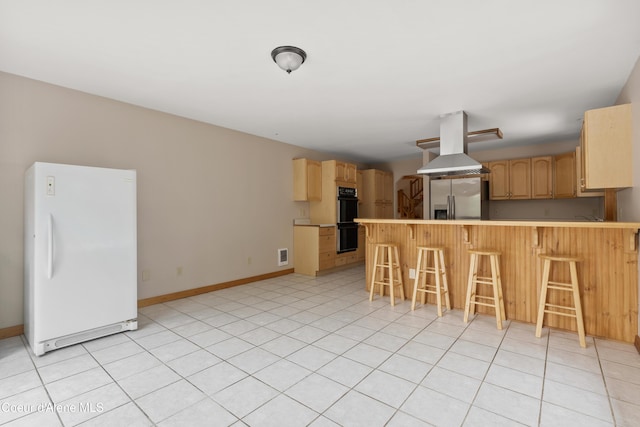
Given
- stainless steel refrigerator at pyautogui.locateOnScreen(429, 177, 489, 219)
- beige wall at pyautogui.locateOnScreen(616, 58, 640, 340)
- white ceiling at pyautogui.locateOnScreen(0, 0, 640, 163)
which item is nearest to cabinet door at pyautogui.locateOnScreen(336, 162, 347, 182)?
stainless steel refrigerator at pyautogui.locateOnScreen(429, 177, 489, 219)

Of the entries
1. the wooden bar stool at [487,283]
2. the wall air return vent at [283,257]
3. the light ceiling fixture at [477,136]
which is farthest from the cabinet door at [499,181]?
the wall air return vent at [283,257]

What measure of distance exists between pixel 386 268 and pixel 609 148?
2.65 metres

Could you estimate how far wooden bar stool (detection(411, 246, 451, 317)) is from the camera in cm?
348

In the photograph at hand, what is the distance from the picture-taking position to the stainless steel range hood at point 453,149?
3986 millimetres

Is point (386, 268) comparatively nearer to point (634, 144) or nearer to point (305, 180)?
point (305, 180)

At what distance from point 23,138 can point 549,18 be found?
4547 mm

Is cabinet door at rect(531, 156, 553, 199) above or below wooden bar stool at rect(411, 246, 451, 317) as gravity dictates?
above

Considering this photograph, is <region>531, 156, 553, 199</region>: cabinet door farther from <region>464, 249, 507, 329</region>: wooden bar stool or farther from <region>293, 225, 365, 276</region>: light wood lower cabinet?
<region>293, 225, 365, 276</region>: light wood lower cabinet

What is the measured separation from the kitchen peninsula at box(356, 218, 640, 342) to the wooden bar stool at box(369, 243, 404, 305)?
0.47ft

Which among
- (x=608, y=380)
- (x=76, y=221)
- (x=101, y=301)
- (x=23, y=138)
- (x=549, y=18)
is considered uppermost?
(x=549, y=18)

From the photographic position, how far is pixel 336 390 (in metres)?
1.99

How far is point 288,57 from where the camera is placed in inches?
98.1

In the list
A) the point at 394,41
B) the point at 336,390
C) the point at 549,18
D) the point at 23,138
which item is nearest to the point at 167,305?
the point at 23,138

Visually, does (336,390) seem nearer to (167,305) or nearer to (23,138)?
(167,305)
